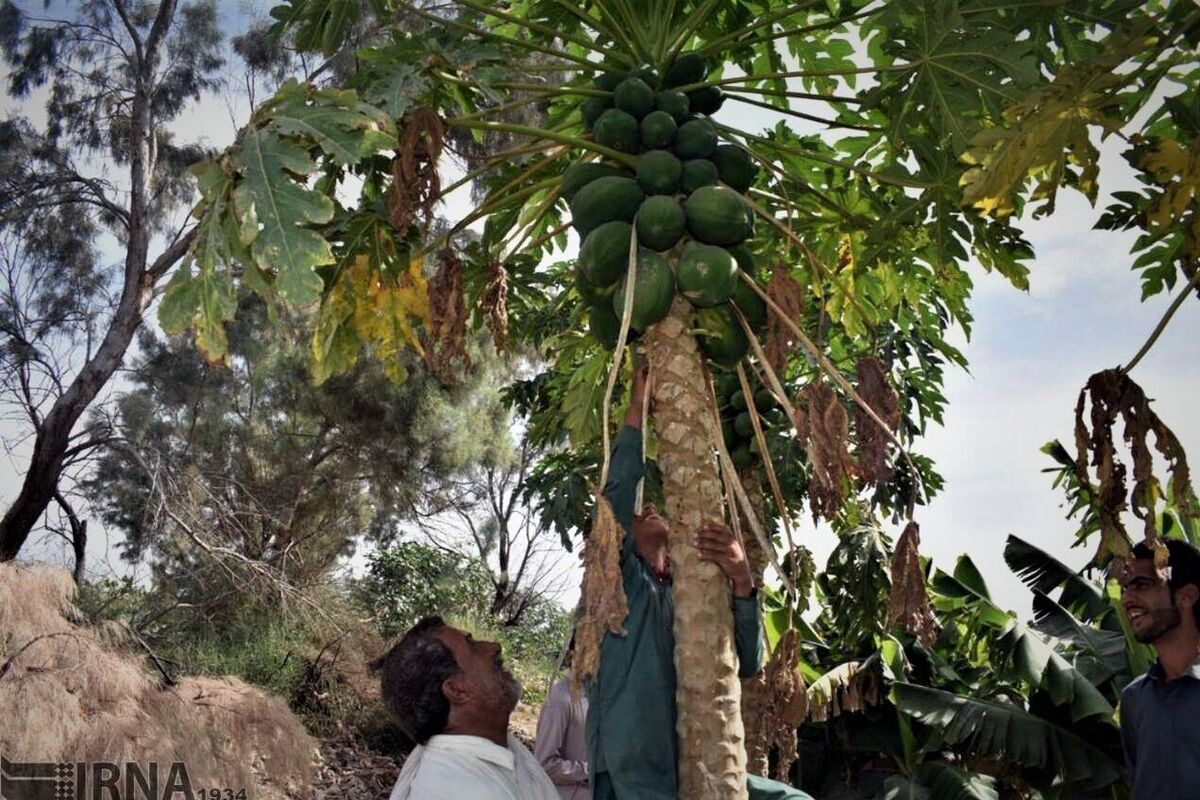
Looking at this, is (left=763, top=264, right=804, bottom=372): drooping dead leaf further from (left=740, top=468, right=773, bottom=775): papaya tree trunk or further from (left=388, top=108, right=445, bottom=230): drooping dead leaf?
(left=388, top=108, right=445, bottom=230): drooping dead leaf

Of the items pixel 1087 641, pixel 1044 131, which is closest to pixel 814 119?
pixel 1044 131

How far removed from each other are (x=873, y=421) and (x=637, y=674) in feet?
3.21

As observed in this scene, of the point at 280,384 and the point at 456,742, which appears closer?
the point at 456,742

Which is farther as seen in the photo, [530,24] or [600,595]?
[530,24]

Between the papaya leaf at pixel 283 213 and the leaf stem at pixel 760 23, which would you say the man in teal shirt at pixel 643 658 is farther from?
the leaf stem at pixel 760 23

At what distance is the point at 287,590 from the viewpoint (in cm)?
976

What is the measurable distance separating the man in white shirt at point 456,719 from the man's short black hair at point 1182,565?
2033 mm

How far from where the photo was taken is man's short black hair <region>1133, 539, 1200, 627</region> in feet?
11.4

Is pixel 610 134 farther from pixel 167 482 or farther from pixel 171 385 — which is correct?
pixel 171 385

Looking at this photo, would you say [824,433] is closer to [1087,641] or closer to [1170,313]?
[1170,313]

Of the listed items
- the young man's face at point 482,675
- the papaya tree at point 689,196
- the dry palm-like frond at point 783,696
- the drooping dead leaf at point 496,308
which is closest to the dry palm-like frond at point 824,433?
the papaya tree at point 689,196

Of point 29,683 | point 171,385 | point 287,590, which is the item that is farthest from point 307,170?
point 171,385

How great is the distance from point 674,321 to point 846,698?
5.31 m

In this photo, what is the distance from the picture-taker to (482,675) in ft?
9.47
